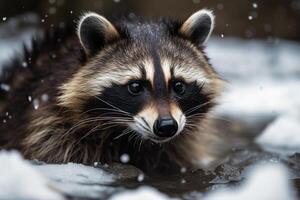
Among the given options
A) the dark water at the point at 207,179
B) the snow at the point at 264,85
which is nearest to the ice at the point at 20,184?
the dark water at the point at 207,179

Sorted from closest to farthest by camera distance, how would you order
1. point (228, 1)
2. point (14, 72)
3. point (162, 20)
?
1. point (162, 20)
2. point (14, 72)
3. point (228, 1)

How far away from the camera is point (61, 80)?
16.3 feet

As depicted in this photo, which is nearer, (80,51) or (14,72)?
(80,51)

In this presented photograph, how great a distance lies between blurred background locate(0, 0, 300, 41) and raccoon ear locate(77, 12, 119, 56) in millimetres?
→ 4610

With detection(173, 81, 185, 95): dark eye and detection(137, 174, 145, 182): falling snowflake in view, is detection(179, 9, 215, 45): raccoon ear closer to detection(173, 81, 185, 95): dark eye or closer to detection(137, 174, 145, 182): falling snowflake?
detection(173, 81, 185, 95): dark eye

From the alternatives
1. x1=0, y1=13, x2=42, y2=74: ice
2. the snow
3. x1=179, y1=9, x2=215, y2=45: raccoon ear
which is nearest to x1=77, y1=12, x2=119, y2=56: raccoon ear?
x1=179, y1=9, x2=215, y2=45: raccoon ear

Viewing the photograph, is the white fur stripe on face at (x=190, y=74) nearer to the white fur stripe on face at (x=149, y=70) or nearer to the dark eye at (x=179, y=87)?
the dark eye at (x=179, y=87)

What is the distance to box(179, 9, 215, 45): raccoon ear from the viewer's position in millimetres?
4945

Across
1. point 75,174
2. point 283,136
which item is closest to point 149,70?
point 75,174

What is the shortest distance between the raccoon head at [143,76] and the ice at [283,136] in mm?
969

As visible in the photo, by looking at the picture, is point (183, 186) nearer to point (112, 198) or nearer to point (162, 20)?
point (112, 198)

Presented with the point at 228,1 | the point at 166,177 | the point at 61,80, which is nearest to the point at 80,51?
the point at 61,80

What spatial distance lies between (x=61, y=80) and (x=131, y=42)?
506mm

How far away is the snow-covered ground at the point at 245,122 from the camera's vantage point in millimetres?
3600
